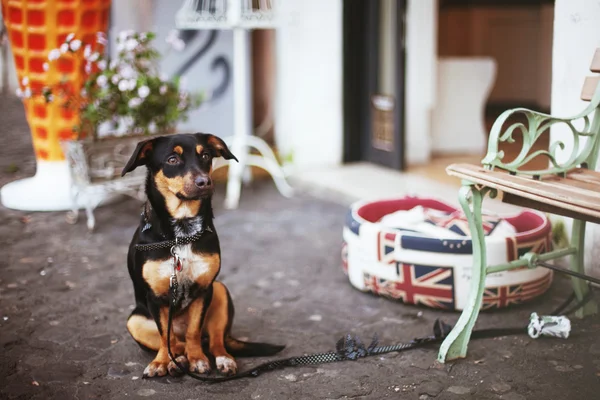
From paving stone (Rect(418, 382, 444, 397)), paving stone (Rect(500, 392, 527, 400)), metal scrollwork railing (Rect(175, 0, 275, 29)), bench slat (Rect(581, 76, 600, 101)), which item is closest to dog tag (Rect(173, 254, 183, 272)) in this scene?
paving stone (Rect(418, 382, 444, 397))

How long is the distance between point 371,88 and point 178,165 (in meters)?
4.04

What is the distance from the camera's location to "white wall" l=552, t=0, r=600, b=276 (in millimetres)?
3365

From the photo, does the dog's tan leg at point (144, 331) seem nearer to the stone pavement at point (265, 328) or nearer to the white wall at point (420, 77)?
the stone pavement at point (265, 328)

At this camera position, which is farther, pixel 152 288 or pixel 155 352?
pixel 155 352

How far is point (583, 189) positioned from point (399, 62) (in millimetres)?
3192

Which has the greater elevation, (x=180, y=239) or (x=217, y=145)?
(x=217, y=145)

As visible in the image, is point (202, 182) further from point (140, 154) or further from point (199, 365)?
point (199, 365)

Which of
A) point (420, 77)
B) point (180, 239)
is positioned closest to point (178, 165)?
point (180, 239)

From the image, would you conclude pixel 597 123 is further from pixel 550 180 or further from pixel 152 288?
pixel 152 288

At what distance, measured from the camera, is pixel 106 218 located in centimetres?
498

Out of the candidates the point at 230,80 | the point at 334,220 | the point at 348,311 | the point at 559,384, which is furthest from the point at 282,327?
the point at 230,80

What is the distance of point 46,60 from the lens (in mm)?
5000

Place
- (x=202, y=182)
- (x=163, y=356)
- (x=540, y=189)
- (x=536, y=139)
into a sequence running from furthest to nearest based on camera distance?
1. (x=536, y=139)
2. (x=163, y=356)
3. (x=540, y=189)
4. (x=202, y=182)

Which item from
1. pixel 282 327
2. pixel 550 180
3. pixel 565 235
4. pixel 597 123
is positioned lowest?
pixel 282 327
